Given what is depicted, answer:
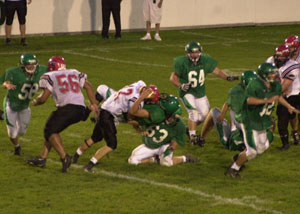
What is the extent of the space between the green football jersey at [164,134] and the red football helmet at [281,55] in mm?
1628

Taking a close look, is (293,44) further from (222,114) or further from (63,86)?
(63,86)

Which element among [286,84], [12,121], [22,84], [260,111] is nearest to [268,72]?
[260,111]

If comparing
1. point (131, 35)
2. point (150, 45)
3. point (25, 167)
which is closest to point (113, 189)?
point (25, 167)

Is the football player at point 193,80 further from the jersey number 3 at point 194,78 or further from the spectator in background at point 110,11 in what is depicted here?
the spectator in background at point 110,11

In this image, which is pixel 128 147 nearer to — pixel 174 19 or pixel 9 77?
pixel 9 77

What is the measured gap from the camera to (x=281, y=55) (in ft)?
33.3

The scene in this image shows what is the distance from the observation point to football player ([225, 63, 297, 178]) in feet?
28.6

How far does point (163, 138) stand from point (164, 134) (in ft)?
0.16

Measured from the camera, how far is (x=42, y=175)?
9.15m

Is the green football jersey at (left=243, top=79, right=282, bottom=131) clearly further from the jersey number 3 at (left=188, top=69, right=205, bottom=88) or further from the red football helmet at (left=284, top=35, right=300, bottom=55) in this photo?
the jersey number 3 at (left=188, top=69, right=205, bottom=88)

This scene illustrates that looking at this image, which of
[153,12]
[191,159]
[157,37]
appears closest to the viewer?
[191,159]

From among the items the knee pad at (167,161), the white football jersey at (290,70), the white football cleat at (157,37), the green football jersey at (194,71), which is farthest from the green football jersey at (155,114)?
the white football cleat at (157,37)

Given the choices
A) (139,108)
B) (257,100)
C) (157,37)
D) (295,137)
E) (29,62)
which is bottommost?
(295,137)

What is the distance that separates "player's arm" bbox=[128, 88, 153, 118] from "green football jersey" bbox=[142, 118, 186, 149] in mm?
316
